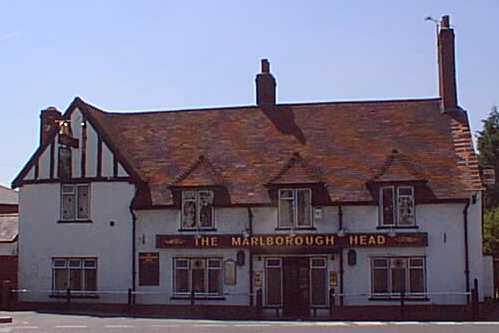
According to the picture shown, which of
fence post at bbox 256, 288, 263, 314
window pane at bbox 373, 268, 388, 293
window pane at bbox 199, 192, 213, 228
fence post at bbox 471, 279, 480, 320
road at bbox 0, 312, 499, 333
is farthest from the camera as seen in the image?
window pane at bbox 199, 192, 213, 228

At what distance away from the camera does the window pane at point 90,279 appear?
133 feet

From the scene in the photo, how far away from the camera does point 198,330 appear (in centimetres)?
2888

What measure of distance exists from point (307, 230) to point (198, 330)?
1050 cm

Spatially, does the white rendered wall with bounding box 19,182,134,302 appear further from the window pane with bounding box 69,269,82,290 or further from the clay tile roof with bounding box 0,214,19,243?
the clay tile roof with bounding box 0,214,19,243

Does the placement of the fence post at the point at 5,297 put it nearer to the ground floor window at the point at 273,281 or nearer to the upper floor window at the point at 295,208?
the ground floor window at the point at 273,281

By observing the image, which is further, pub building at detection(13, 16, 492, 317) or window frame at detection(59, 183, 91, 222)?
window frame at detection(59, 183, 91, 222)

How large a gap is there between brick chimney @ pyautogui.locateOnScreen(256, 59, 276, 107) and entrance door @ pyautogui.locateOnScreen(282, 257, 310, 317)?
9.08m

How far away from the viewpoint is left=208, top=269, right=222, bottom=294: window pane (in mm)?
39059

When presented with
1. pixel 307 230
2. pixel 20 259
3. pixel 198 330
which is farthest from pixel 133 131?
pixel 198 330

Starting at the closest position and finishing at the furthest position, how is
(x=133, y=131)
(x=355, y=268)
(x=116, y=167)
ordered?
(x=355, y=268), (x=116, y=167), (x=133, y=131)

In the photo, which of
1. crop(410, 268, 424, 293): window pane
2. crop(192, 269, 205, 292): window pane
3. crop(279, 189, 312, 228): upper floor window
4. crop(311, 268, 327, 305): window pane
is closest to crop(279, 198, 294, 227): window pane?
crop(279, 189, 312, 228): upper floor window

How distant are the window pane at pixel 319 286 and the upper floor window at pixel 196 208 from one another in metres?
4.93

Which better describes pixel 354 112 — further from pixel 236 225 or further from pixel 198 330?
pixel 198 330

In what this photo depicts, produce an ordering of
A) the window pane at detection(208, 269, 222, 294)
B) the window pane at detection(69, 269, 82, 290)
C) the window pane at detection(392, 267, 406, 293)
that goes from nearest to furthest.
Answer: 1. the window pane at detection(392, 267, 406, 293)
2. the window pane at detection(208, 269, 222, 294)
3. the window pane at detection(69, 269, 82, 290)
